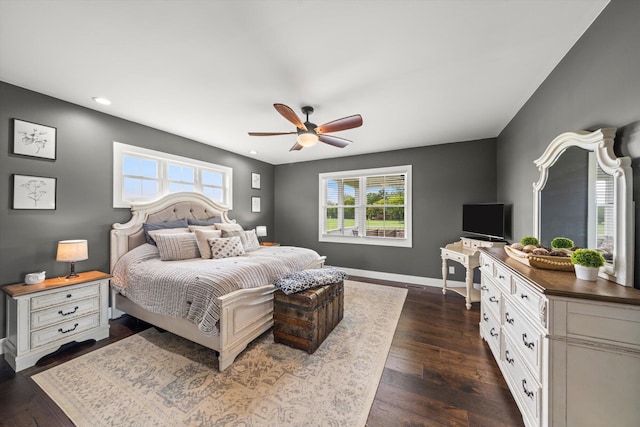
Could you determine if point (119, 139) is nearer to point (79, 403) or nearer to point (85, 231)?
point (85, 231)

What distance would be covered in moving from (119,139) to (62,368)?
2.62m

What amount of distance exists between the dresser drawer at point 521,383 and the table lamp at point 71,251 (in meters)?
3.86

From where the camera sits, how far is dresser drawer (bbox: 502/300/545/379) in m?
1.29

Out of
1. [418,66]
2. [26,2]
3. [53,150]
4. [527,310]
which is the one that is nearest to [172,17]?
[26,2]

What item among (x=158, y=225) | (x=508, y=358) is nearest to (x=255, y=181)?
(x=158, y=225)

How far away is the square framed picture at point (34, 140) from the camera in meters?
2.32

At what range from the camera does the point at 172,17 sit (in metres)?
1.52

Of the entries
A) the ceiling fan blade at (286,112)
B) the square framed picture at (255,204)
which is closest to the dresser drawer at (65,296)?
the ceiling fan blade at (286,112)

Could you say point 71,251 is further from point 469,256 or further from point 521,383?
point 469,256

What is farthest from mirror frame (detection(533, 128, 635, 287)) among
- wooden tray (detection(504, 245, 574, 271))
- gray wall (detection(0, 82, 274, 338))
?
gray wall (detection(0, 82, 274, 338))

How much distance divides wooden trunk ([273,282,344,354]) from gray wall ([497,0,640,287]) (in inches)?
81.9

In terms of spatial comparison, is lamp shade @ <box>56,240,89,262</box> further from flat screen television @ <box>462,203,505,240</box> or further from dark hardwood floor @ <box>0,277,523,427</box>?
flat screen television @ <box>462,203,505,240</box>

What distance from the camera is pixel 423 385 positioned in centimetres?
183

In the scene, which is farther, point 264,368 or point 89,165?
point 89,165
